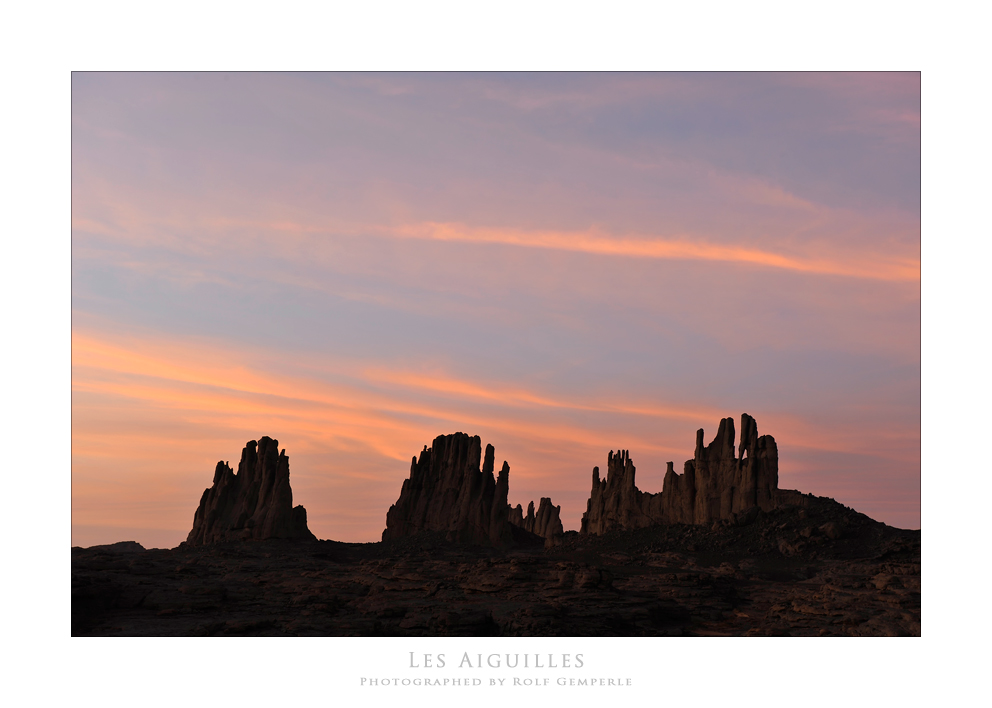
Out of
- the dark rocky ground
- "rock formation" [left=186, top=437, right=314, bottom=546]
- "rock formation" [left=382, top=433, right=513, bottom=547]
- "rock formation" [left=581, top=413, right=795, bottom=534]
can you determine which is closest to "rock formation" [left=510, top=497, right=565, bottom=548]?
"rock formation" [left=382, top=433, right=513, bottom=547]

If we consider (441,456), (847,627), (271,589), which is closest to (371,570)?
(271,589)

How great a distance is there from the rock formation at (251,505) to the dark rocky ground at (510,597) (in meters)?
26.7

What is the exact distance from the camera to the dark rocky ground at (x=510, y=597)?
146ft

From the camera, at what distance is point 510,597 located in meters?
51.6

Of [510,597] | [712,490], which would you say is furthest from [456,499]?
[510,597]

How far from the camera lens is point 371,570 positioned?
6956cm

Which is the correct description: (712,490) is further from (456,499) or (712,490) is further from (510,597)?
(510,597)

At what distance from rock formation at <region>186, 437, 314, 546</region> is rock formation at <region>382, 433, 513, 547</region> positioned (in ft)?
58.9

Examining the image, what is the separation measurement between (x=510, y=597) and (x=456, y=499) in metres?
74.6

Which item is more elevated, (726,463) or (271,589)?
(726,463)

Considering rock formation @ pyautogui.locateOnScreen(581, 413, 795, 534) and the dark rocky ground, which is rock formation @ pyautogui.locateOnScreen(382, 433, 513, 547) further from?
the dark rocky ground

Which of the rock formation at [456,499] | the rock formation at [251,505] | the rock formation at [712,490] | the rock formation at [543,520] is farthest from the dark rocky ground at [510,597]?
the rock formation at [543,520]
